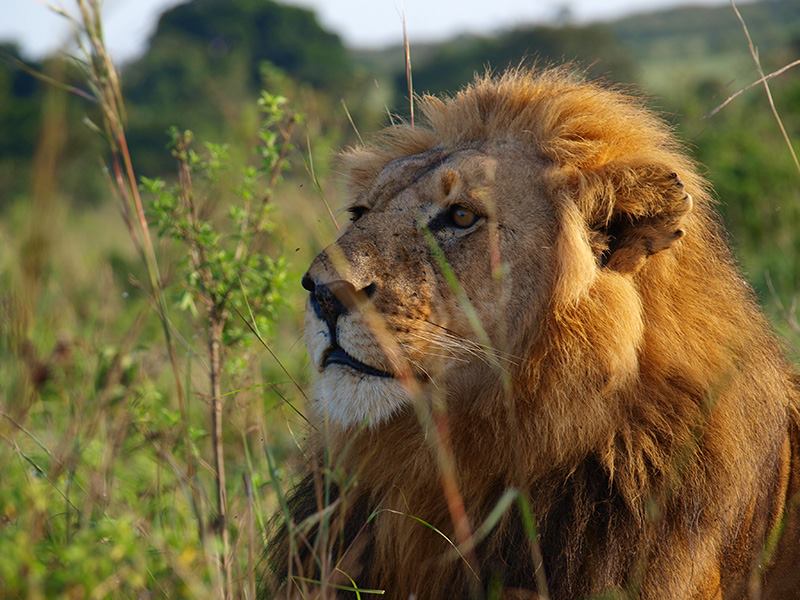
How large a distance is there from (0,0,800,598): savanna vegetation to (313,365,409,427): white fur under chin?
24 cm

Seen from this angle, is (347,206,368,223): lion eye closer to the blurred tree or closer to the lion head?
the lion head

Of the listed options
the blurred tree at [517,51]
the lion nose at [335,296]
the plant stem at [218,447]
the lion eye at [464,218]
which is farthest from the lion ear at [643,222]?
the blurred tree at [517,51]

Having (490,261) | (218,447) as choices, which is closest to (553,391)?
(490,261)

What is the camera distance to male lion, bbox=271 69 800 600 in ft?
9.67

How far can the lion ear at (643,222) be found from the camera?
2.96m

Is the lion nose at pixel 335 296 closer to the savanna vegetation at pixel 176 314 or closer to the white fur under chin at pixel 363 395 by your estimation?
the white fur under chin at pixel 363 395

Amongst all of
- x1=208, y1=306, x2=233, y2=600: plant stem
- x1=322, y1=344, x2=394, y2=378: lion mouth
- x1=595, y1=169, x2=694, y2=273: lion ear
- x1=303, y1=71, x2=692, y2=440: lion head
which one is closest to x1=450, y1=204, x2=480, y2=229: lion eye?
x1=303, y1=71, x2=692, y2=440: lion head

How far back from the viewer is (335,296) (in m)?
2.90

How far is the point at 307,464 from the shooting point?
3533mm

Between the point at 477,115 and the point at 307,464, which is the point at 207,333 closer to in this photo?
the point at 307,464

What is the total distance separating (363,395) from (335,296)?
0.28 metres

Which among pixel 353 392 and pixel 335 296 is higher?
pixel 335 296

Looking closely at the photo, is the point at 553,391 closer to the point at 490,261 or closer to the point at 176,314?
the point at 490,261

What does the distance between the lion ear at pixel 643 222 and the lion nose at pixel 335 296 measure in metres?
0.68
